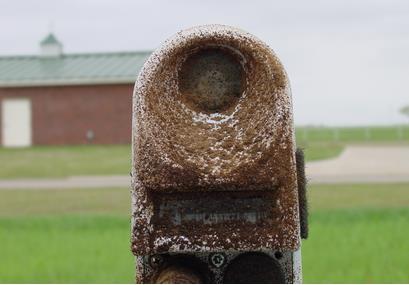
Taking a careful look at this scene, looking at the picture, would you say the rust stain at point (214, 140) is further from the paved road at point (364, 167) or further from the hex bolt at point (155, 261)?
the paved road at point (364, 167)

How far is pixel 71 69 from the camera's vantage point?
108 feet

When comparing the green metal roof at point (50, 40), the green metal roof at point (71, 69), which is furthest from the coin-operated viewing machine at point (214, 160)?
the green metal roof at point (50, 40)

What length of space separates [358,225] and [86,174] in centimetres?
1206

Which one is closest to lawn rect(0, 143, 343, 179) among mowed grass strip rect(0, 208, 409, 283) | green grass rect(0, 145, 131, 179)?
green grass rect(0, 145, 131, 179)

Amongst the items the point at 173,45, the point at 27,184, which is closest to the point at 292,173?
the point at 173,45

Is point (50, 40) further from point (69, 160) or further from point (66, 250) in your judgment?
point (66, 250)

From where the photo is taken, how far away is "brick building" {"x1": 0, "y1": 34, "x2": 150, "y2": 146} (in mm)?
31500

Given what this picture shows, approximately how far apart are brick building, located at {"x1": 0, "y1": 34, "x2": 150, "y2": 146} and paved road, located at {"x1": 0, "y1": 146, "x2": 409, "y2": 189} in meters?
10.2

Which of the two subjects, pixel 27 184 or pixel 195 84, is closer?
pixel 195 84

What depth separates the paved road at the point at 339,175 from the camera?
57.4ft

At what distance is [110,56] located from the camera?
33969 millimetres

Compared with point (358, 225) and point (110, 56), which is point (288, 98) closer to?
point (358, 225)

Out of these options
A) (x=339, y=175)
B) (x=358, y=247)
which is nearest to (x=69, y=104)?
(x=339, y=175)

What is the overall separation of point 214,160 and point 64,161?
912 inches
